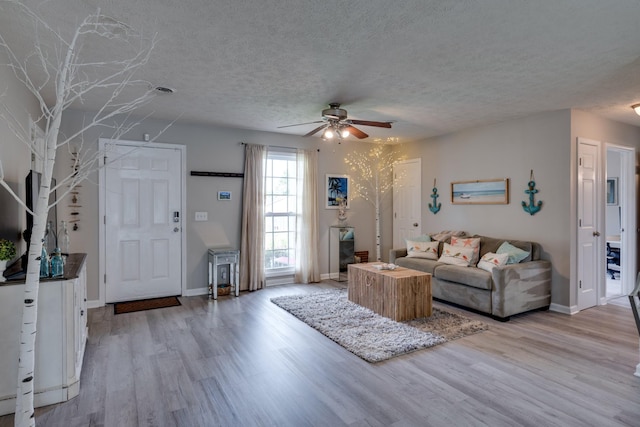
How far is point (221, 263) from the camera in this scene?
5074 millimetres

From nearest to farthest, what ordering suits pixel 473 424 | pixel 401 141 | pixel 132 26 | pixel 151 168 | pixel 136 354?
pixel 473 424
pixel 132 26
pixel 136 354
pixel 151 168
pixel 401 141

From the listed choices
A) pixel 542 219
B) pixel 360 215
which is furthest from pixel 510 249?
pixel 360 215

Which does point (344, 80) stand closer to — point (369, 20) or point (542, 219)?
point (369, 20)

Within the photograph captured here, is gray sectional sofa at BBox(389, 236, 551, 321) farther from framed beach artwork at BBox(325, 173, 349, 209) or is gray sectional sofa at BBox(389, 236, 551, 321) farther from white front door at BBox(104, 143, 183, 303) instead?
white front door at BBox(104, 143, 183, 303)

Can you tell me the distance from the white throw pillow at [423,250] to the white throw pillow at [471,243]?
31cm

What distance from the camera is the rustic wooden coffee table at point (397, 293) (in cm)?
391

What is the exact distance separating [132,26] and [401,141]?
194 inches

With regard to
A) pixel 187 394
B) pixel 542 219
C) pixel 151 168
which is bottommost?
pixel 187 394

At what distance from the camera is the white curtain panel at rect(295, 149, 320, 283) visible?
5926mm

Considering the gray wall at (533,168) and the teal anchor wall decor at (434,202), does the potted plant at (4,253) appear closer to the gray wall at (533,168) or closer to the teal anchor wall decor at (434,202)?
the gray wall at (533,168)

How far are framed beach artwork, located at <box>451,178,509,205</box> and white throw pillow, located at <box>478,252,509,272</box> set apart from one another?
928mm

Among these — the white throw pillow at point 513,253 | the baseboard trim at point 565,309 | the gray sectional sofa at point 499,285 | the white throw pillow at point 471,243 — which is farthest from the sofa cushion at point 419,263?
the baseboard trim at point 565,309

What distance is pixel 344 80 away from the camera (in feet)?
10.9

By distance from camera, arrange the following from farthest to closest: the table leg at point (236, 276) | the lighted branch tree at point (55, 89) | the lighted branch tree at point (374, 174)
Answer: the lighted branch tree at point (374, 174) → the table leg at point (236, 276) → the lighted branch tree at point (55, 89)
